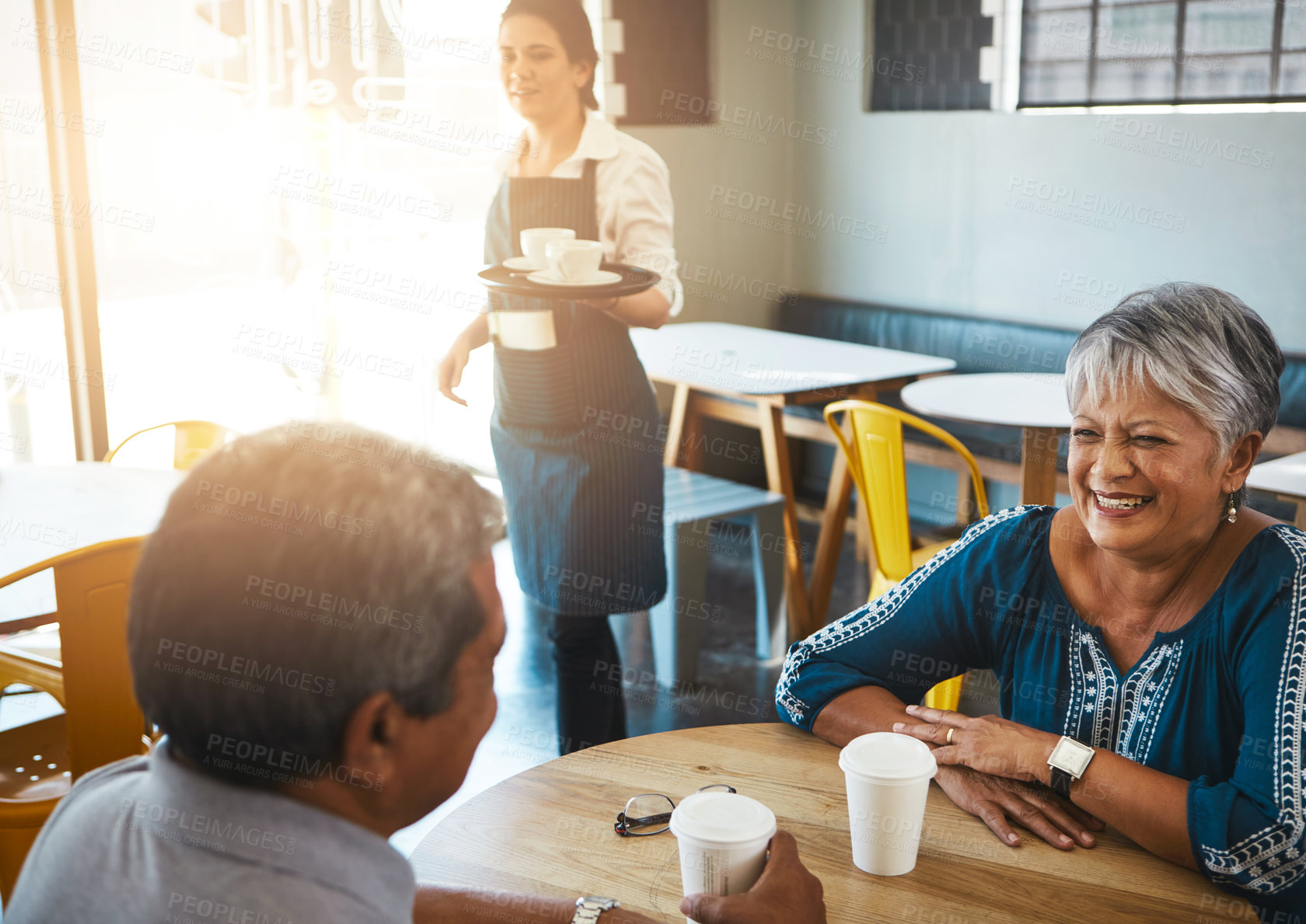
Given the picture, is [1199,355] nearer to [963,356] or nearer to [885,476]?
[885,476]

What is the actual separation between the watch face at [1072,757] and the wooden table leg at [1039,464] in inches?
76.5

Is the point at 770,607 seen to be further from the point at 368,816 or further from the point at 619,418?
the point at 368,816

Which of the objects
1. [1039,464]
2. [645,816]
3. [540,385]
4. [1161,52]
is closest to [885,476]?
[1039,464]

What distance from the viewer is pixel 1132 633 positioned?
1.41m

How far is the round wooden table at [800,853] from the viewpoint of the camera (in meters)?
1.10

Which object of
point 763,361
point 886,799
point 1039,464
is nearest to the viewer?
point 886,799

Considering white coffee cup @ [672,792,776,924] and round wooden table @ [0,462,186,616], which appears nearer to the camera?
white coffee cup @ [672,792,776,924]

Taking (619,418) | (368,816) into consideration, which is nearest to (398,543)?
(368,816)

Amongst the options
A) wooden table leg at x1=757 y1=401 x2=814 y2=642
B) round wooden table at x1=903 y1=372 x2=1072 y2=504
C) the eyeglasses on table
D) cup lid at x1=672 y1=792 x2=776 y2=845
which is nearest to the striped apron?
round wooden table at x1=903 y1=372 x2=1072 y2=504

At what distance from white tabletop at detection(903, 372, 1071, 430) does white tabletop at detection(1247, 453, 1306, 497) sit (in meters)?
0.48

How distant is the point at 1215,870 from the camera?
1131mm

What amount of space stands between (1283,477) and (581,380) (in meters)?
1.71

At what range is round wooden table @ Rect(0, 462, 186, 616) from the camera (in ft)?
6.90

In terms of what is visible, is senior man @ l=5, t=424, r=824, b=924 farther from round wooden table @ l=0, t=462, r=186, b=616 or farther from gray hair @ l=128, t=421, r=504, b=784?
round wooden table @ l=0, t=462, r=186, b=616
